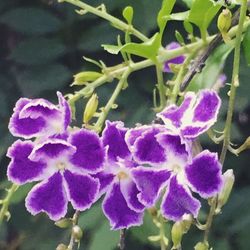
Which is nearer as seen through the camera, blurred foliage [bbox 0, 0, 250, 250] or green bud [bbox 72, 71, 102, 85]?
green bud [bbox 72, 71, 102, 85]

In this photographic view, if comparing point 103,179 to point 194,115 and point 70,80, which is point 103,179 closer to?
point 194,115

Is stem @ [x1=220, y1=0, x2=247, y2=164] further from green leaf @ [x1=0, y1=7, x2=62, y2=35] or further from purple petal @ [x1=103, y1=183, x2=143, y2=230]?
green leaf @ [x1=0, y1=7, x2=62, y2=35]

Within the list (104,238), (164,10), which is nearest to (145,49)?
(164,10)

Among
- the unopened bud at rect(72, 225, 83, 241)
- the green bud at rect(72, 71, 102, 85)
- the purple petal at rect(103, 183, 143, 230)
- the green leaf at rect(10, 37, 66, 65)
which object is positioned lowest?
the green leaf at rect(10, 37, 66, 65)

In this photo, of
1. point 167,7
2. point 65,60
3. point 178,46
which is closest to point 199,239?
point 65,60

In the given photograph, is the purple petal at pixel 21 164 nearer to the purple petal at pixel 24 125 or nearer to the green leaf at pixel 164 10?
the purple petal at pixel 24 125

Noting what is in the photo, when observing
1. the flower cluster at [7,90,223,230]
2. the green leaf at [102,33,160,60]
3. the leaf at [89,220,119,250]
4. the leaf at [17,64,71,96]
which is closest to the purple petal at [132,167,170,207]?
the flower cluster at [7,90,223,230]

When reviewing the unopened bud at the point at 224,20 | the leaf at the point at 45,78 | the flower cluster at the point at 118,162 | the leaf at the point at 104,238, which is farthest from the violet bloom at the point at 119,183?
the leaf at the point at 45,78
